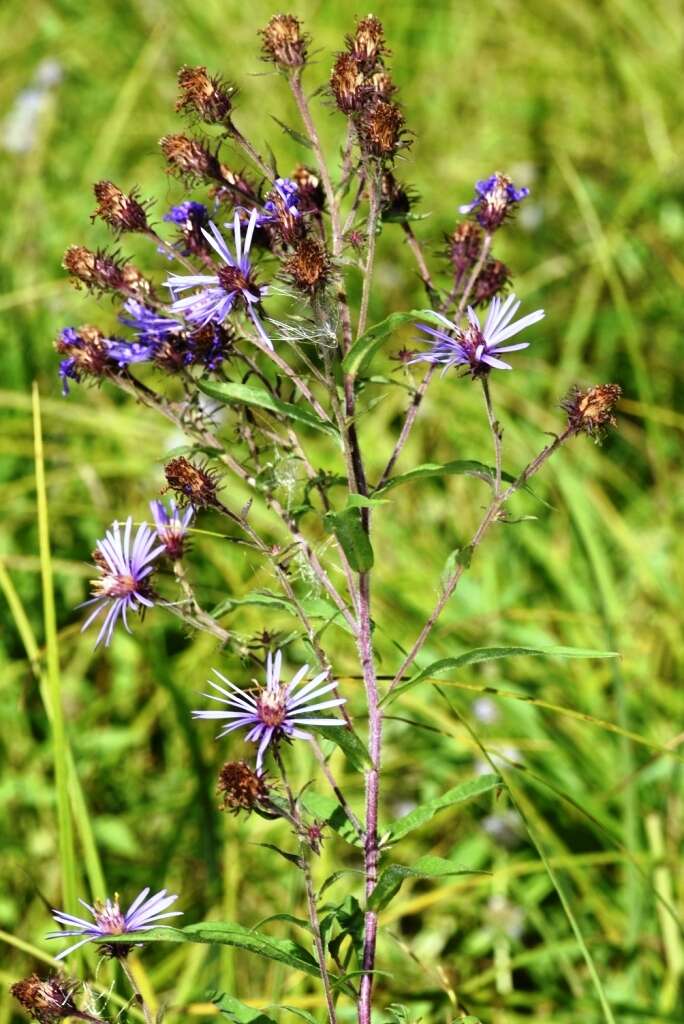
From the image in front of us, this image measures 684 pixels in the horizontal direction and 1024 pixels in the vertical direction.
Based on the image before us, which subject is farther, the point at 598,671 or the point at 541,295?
the point at 541,295

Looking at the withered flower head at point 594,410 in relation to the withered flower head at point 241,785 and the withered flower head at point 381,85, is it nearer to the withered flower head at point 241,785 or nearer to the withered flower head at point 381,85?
the withered flower head at point 381,85

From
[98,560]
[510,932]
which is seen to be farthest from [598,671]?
[98,560]

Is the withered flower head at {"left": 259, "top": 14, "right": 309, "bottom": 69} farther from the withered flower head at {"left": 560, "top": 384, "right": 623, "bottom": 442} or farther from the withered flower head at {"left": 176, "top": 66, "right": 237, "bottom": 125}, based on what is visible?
the withered flower head at {"left": 560, "top": 384, "right": 623, "bottom": 442}

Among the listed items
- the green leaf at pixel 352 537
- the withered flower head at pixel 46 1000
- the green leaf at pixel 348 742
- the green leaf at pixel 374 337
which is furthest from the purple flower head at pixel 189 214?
the withered flower head at pixel 46 1000

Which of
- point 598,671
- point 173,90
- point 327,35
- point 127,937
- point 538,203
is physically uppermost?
point 327,35

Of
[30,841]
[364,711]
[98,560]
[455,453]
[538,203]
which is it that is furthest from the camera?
[538,203]

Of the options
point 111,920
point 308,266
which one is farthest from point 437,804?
point 308,266

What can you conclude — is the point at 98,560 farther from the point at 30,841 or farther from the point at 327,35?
the point at 327,35
